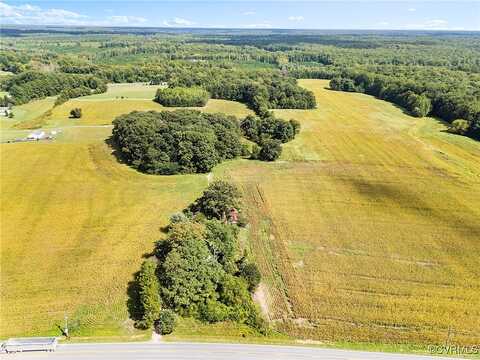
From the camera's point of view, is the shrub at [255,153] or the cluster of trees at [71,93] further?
the cluster of trees at [71,93]

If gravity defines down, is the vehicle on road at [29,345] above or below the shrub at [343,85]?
above

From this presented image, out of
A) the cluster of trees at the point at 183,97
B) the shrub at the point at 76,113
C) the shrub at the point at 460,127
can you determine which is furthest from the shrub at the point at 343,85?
the shrub at the point at 76,113

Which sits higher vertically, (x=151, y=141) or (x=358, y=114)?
(x=151, y=141)

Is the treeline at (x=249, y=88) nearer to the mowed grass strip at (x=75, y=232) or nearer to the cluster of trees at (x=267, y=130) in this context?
the cluster of trees at (x=267, y=130)

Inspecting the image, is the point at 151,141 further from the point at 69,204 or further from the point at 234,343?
the point at 234,343

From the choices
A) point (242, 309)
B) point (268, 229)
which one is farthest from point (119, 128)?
point (242, 309)

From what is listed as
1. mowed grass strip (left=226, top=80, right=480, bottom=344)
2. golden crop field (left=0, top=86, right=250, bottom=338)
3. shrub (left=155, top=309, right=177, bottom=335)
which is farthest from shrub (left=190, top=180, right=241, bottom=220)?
shrub (left=155, top=309, right=177, bottom=335)

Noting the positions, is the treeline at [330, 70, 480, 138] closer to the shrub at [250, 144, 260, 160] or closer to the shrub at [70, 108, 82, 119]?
the shrub at [250, 144, 260, 160]
